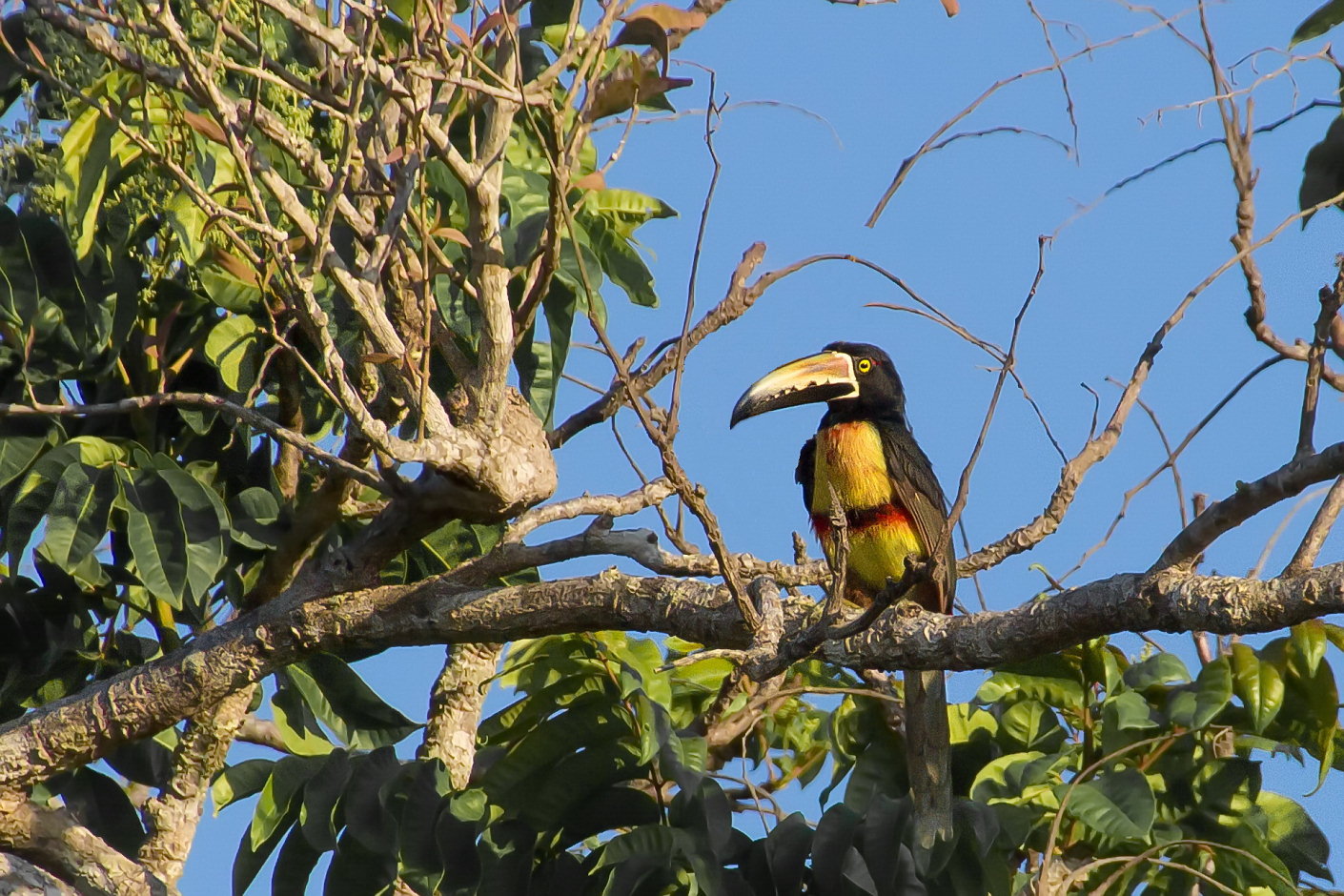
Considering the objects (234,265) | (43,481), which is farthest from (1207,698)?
(43,481)

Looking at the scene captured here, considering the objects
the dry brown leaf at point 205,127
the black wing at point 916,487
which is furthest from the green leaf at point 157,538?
the black wing at point 916,487

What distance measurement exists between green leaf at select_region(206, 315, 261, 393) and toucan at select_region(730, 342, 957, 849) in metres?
1.58

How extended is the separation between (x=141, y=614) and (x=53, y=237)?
1.22m

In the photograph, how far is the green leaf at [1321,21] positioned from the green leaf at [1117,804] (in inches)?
69.2

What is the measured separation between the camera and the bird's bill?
4.89m

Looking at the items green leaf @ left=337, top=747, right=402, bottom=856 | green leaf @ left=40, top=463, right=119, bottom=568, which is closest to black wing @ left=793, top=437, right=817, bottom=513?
green leaf @ left=337, top=747, right=402, bottom=856

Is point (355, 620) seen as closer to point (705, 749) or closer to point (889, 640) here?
point (705, 749)

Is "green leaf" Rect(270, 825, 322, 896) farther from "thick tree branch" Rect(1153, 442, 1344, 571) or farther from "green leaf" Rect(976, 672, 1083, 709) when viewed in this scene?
"thick tree branch" Rect(1153, 442, 1344, 571)

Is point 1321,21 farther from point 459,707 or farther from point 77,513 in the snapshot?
point 77,513

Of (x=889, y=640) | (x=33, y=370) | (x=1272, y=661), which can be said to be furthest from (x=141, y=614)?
(x=1272, y=661)

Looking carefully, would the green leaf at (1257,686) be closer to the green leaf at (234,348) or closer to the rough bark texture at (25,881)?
the green leaf at (234,348)

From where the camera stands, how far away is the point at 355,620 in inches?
144

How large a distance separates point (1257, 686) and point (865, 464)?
176 centimetres

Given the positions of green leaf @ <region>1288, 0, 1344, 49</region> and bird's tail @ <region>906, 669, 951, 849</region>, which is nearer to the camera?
green leaf @ <region>1288, 0, 1344, 49</region>
